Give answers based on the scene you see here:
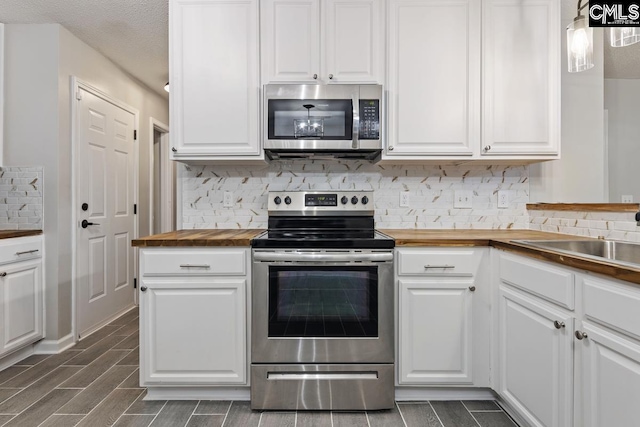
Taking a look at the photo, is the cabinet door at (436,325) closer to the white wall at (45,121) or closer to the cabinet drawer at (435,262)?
the cabinet drawer at (435,262)

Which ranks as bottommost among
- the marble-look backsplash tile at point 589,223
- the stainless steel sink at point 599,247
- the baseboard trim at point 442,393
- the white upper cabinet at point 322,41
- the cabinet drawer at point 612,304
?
the baseboard trim at point 442,393

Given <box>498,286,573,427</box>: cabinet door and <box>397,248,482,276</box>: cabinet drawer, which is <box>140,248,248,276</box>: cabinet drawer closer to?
<box>397,248,482,276</box>: cabinet drawer

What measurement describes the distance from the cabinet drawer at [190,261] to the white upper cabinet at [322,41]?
1053 mm

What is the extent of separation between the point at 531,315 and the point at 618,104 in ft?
5.06

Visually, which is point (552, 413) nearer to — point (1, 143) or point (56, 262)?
point (56, 262)

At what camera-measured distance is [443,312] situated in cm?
184

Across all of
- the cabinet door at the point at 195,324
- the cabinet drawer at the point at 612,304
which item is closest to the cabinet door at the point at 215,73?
the cabinet door at the point at 195,324

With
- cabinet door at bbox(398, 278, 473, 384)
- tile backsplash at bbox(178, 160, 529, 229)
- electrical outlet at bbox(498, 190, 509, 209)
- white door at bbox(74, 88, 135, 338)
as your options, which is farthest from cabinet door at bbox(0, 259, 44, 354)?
electrical outlet at bbox(498, 190, 509, 209)

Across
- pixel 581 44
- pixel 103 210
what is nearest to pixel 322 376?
pixel 581 44

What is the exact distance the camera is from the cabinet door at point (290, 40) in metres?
2.09

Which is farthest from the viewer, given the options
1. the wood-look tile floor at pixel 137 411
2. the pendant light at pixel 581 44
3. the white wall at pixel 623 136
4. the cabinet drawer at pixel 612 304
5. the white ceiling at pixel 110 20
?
the white ceiling at pixel 110 20

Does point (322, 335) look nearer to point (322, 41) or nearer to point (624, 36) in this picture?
point (322, 41)

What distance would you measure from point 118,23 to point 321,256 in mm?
2365

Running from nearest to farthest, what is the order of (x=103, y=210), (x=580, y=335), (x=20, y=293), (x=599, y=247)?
(x=580, y=335)
(x=599, y=247)
(x=20, y=293)
(x=103, y=210)
